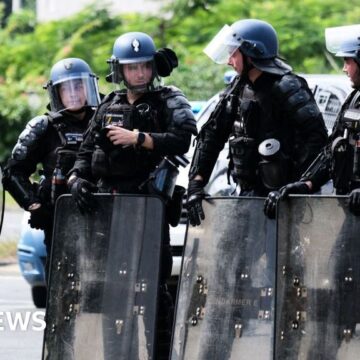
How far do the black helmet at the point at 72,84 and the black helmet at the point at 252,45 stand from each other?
138cm

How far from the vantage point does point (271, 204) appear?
7293mm

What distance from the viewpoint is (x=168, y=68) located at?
28.3 feet

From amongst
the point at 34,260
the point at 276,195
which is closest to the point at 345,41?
the point at 276,195

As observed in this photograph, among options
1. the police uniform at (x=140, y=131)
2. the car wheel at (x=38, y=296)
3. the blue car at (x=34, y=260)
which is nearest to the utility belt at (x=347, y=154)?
the police uniform at (x=140, y=131)

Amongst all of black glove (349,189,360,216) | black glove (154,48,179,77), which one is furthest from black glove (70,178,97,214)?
black glove (349,189,360,216)

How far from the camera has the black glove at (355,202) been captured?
6.89m

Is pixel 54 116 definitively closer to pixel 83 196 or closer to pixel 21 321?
pixel 83 196

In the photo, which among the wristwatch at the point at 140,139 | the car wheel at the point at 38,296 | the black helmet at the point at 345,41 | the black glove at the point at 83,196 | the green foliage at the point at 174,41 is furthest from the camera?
the green foliage at the point at 174,41

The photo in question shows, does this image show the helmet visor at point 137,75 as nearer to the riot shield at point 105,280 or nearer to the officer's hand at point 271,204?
the riot shield at point 105,280

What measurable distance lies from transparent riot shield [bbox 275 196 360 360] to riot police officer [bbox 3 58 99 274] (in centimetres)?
250

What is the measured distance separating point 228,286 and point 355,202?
0.91 meters

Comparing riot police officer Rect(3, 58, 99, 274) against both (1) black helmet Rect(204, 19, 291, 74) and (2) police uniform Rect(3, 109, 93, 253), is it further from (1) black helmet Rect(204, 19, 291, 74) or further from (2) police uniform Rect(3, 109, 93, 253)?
(1) black helmet Rect(204, 19, 291, 74)

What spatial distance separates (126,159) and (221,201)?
0.99m

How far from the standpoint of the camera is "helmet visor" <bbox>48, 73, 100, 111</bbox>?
9.38 m
